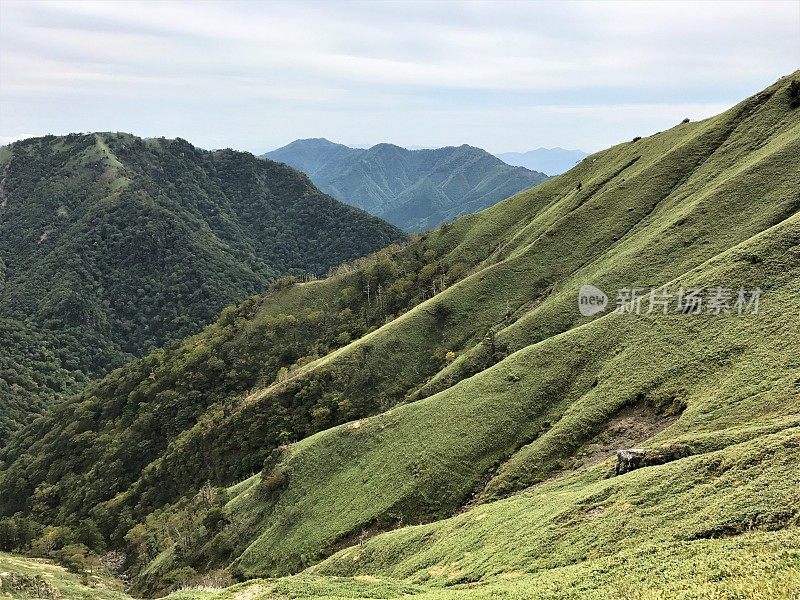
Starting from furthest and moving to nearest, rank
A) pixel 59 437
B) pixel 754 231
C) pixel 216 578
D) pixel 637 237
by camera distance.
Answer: pixel 59 437
pixel 637 237
pixel 754 231
pixel 216 578

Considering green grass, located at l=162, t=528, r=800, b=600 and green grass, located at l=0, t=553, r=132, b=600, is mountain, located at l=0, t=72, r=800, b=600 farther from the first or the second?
green grass, located at l=0, t=553, r=132, b=600

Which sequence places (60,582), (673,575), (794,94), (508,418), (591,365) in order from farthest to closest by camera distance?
(794,94)
(60,582)
(508,418)
(591,365)
(673,575)

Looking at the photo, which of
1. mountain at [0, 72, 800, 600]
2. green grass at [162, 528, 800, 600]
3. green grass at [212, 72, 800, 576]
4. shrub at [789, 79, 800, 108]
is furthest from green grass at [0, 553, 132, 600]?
shrub at [789, 79, 800, 108]

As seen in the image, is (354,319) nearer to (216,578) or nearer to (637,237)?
(637,237)

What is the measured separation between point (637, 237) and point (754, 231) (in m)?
26.4

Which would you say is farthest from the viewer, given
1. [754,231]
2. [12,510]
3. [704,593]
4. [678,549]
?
[12,510]

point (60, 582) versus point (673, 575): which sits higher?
point (673, 575)

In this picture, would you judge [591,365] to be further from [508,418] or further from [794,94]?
[794,94]

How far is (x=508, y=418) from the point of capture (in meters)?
73.1

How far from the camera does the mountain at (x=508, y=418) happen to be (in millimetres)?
37812

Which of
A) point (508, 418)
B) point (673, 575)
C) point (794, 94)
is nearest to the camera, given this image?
point (673, 575)

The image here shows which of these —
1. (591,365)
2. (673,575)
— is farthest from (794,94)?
(673,575)

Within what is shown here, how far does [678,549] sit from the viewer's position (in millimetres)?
30812

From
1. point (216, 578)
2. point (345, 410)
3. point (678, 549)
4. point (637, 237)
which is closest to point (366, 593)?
point (678, 549)
